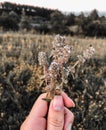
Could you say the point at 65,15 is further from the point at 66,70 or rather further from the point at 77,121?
the point at 66,70

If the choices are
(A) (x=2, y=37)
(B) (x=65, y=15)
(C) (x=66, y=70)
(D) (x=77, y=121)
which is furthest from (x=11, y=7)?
(C) (x=66, y=70)

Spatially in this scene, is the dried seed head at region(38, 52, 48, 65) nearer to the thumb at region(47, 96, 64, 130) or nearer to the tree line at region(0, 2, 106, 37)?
the thumb at region(47, 96, 64, 130)

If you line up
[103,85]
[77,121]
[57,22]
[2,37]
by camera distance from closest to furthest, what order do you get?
[77,121] < [103,85] < [2,37] < [57,22]

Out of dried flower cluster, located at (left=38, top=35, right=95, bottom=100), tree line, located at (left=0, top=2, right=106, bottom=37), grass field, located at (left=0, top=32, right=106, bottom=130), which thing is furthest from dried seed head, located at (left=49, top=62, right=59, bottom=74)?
tree line, located at (left=0, top=2, right=106, bottom=37)

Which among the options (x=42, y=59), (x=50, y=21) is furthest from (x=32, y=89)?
(x=50, y=21)

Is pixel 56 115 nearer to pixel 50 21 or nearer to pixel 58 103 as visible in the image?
pixel 58 103

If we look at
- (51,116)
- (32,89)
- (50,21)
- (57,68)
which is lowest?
(50,21)
